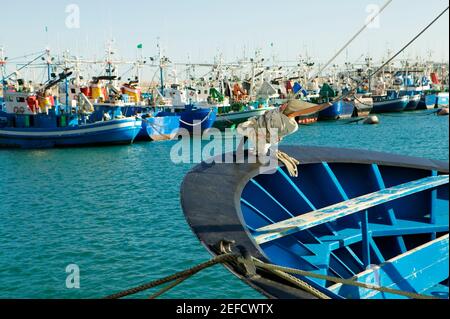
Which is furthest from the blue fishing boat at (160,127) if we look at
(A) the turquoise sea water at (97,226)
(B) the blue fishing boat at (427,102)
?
(B) the blue fishing boat at (427,102)

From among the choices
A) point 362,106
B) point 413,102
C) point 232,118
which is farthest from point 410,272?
point 413,102

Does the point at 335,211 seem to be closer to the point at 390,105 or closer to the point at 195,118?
the point at 195,118

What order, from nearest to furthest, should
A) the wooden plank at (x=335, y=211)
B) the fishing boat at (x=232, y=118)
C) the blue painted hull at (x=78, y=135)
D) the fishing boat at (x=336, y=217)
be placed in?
the fishing boat at (x=336, y=217) < the wooden plank at (x=335, y=211) < the blue painted hull at (x=78, y=135) < the fishing boat at (x=232, y=118)

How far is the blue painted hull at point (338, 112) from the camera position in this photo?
220 ft

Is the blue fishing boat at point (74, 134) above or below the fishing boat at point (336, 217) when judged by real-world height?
below

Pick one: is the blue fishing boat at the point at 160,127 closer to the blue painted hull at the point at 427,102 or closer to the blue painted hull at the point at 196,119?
the blue painted hull at the point at 196,119

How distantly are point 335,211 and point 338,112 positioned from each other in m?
62.8

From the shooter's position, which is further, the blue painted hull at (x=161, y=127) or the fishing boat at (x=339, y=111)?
the fishing boat at (x=339, y=111)

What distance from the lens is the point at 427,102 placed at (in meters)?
80.1

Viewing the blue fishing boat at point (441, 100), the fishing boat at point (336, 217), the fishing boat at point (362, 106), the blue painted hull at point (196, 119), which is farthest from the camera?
the blue fishing boat at point (441, 100)

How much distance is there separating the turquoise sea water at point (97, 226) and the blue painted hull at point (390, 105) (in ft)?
124

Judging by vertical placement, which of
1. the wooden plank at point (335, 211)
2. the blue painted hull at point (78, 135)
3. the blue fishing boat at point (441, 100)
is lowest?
the blue painted hull at point (78, 135)

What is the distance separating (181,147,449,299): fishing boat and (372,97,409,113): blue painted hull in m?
70.7
